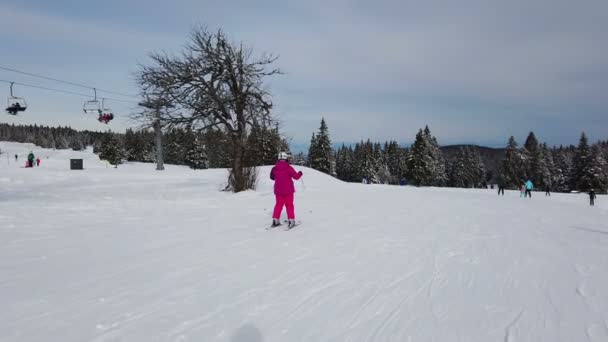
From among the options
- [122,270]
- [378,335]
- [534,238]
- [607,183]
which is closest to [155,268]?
[122,270]

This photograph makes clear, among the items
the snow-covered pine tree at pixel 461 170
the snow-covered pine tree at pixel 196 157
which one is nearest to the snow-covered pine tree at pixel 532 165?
the snow-covered pine tree at pixel 461 170

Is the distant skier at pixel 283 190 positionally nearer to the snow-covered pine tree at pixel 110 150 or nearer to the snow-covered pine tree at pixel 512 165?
the snow-covered pine tree at pixel 110 150

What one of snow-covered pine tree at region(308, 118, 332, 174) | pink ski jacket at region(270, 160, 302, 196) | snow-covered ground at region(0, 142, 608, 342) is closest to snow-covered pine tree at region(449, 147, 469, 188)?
snow-covered pine tree at region(308, 118, 332, 174)

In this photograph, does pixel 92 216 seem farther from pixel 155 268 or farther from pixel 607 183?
pixel 607 183

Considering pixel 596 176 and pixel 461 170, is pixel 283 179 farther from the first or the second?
pixel 461 170

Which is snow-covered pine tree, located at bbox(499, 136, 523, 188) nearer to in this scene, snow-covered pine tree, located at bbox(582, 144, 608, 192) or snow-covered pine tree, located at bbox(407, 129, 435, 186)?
snow-covered pine tree, located at bbox(582, 144, 608, 192)

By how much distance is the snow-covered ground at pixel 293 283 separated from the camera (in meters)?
3.00

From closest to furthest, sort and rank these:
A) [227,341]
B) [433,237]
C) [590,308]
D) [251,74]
A: [227,341] → [590,308] → [433,237] → [251,74]

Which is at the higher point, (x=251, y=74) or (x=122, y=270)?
(x=251, y=74)

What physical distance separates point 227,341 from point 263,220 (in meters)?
6.32

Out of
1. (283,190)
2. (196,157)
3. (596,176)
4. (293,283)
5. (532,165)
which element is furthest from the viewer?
(196,157)

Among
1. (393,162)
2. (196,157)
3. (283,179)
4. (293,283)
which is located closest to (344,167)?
(393,162)

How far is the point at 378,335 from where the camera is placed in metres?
2.93

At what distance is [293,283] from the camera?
4145mm
